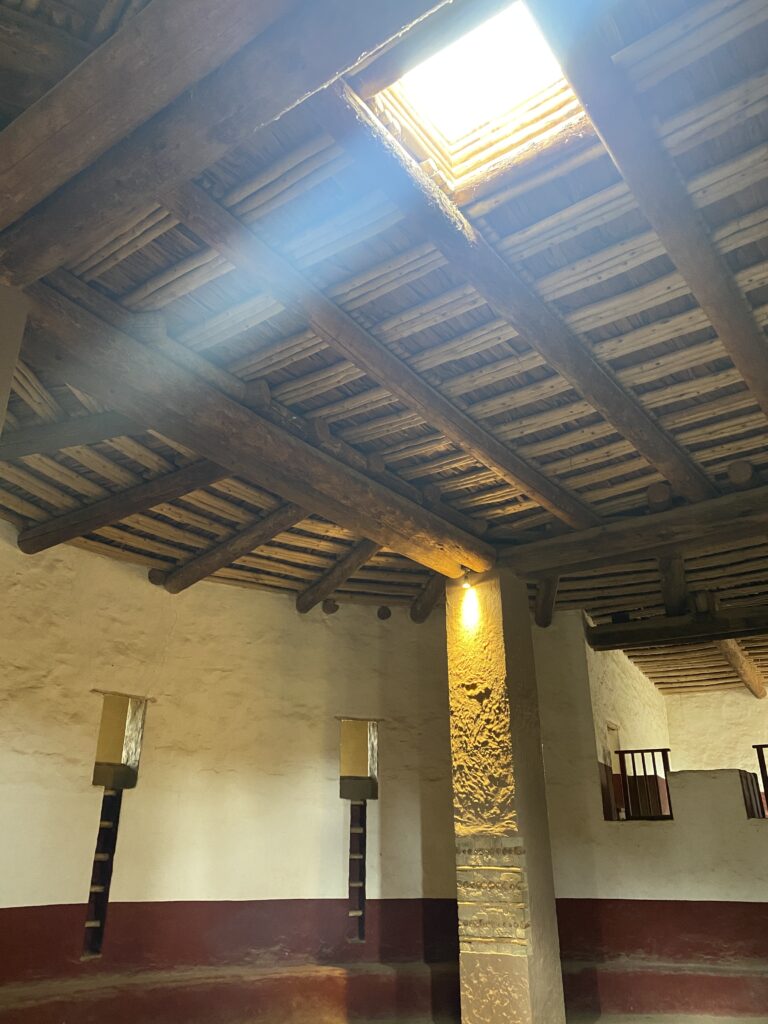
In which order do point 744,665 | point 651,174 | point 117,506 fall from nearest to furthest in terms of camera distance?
point 651,174
point 117,506
point 744,665

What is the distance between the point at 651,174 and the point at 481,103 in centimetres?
72

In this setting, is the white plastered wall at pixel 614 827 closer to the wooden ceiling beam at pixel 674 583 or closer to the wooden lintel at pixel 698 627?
the wooden lintel at pixel 698 627

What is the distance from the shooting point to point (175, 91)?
2.11 meters

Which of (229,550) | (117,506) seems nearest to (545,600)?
(229,550)

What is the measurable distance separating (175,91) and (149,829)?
5418 mm

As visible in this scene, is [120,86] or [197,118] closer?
[120,86]

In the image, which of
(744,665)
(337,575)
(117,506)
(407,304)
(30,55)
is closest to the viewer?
(30,55)

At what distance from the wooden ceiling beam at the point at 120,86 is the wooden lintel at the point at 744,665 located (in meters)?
7.62

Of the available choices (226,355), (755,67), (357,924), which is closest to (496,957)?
(357,924)

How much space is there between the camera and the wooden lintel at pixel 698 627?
6.37 m

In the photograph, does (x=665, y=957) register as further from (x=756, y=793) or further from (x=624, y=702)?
(x=624, y=702)

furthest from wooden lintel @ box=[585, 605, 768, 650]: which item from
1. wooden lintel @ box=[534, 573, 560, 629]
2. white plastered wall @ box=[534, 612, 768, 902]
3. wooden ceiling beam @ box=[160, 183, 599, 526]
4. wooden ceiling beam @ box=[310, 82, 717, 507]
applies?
wooden ceiling beam @ box=[310, 82, 717, 507]

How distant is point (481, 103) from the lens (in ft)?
9.33

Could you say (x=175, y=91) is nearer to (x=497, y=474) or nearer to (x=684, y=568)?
(x=497, y=474)
